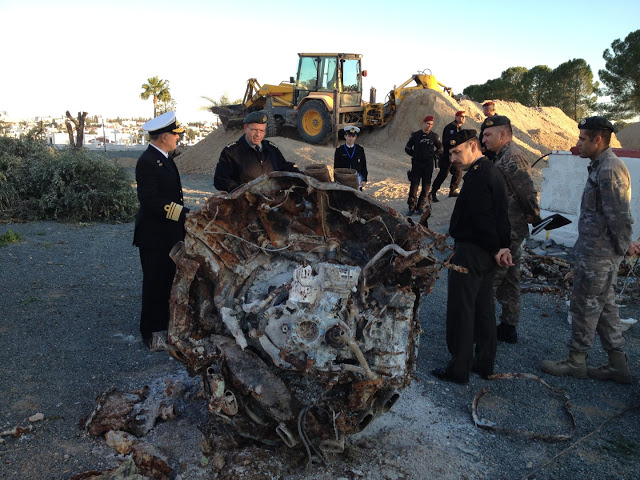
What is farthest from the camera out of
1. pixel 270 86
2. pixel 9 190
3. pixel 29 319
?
pixel 270 86

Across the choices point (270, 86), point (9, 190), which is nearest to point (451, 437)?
point (9, 190)

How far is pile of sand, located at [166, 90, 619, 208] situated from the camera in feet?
49.4

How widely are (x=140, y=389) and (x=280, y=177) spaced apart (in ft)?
6.11

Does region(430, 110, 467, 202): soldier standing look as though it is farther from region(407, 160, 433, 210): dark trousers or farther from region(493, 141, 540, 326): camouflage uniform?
region(493, 141, 540, 326): camouflage uniform

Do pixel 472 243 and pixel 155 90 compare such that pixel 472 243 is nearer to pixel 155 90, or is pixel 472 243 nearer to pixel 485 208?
pixel 485 208

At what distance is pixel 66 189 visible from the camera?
10.2 m

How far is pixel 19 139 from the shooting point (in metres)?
12.0

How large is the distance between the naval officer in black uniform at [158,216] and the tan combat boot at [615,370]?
3647 mm

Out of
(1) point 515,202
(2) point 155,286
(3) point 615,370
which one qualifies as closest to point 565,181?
(1) point 515,202

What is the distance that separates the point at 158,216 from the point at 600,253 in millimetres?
3634

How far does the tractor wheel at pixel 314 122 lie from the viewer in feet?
55.9

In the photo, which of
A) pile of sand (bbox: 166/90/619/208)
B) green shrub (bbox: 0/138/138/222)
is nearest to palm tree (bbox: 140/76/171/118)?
pile of sand (bbox: 166/90/619/208)

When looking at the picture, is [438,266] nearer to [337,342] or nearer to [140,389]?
[337,342]

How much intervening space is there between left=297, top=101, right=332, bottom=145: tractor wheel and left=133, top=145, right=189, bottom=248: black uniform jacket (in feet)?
43.0
